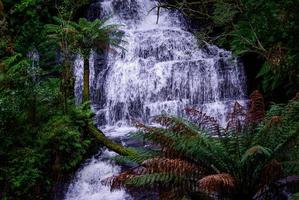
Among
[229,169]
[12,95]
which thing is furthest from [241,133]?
[12,95]

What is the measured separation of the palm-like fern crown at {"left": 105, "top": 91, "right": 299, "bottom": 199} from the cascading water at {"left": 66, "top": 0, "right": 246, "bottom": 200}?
5.43 meters

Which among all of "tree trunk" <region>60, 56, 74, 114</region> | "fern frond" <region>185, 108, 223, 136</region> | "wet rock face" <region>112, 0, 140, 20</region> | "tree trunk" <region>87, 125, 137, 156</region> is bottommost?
"tree trunk" <region>87, 125, 137, 156</region>

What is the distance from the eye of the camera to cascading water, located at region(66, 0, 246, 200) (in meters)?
10.9

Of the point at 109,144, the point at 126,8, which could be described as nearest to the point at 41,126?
the point at 109,144

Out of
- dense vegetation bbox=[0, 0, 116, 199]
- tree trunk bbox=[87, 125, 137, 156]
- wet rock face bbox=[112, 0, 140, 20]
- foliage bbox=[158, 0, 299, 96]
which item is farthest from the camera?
wet rock face bbox=[112, 0, 140, 20]

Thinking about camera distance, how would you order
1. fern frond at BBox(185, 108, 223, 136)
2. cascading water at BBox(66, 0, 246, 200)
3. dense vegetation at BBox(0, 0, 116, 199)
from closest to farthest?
fern frond at BBox(185, 108, 223, 136), dense vegetation at BBox(0, 0, 116, 199), cascading water at BBox(66, 0, 246, 200)

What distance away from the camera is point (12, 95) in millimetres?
8125

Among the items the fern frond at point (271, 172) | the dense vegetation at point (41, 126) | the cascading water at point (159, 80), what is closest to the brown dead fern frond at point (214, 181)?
the fern frond at point (271, 172)

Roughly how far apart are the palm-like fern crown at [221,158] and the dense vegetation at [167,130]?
11mm

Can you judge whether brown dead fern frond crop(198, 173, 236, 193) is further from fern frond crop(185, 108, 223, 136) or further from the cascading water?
the cascading water

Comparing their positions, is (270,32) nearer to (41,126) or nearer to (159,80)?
(159,80)

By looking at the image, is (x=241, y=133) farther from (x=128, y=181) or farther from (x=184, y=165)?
(x=128, y=181)

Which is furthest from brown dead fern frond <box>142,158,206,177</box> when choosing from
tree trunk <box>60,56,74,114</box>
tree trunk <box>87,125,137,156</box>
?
tree trunk <box>60,56,74,114</box>

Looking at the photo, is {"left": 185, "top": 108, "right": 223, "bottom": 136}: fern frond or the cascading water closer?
{"left": 185, "top": 108, "right": 223, "bottom": 136}: fern frond
